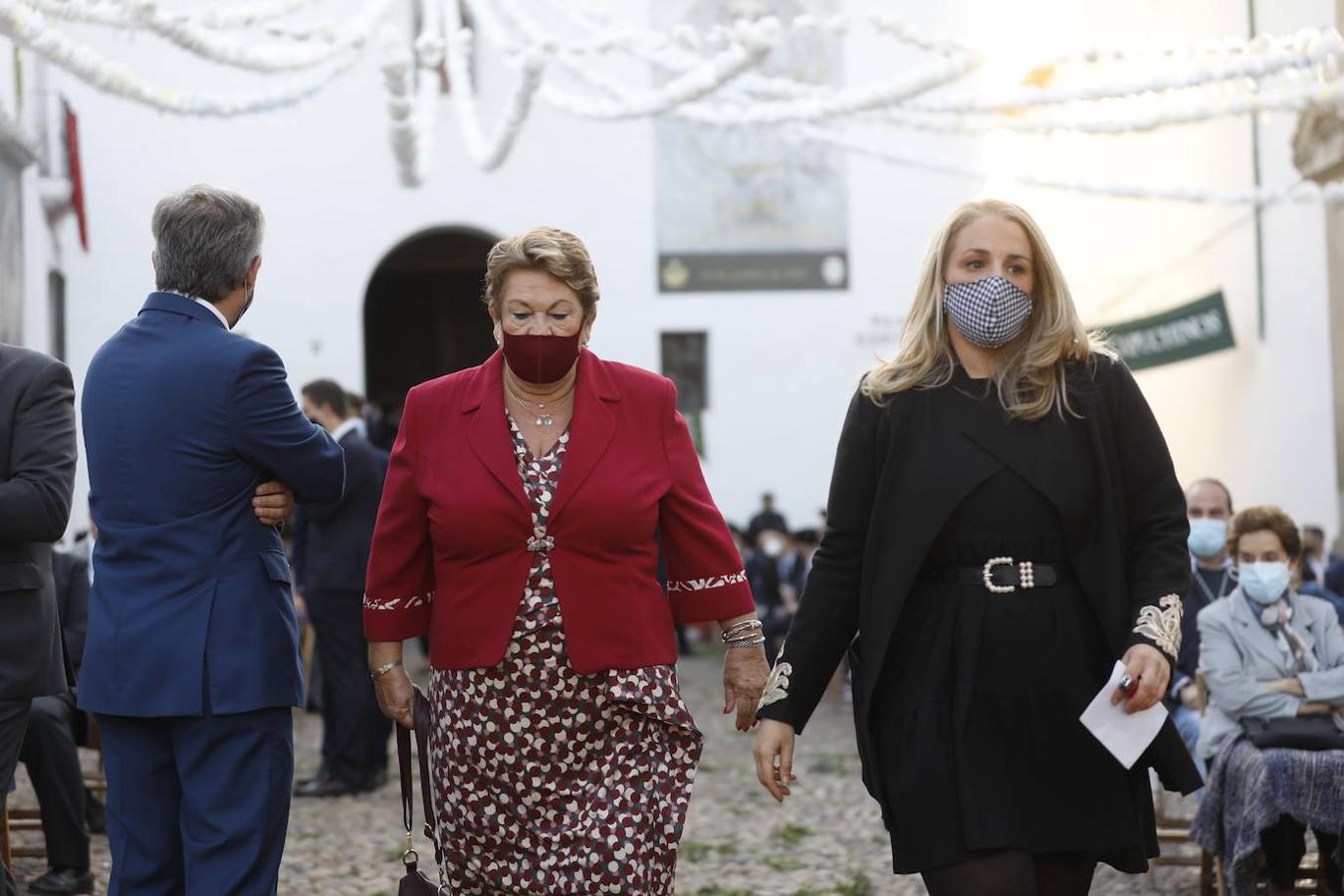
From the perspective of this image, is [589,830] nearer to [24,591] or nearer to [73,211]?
[24,591]

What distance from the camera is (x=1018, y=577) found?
3.89 metres

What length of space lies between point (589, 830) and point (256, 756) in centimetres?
77

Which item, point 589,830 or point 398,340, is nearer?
point 589,830

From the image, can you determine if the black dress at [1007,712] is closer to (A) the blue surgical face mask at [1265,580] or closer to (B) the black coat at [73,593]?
(A) the blue surgical face mask at [1265,580]

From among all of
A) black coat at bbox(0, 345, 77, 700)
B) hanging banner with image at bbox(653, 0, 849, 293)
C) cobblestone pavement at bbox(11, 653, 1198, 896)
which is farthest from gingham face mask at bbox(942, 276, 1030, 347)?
hanging banner with image at bbox(653, 0, 849, 293)

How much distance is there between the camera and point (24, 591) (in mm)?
4668

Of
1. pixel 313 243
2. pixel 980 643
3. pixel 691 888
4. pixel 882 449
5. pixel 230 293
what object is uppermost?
pixel 313 243

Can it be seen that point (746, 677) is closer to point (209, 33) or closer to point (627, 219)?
point (209, 33)

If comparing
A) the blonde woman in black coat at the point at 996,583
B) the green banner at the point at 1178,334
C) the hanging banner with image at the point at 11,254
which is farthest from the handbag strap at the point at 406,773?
the green banner at the point at 1178,334

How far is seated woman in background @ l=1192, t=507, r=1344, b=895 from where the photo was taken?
6133mm

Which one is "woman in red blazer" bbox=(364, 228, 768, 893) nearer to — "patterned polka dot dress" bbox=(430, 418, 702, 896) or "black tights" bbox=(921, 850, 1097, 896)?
"patterned polka dot dress" bbox=(430, 418, 702, 896)

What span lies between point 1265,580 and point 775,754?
10.2 feet

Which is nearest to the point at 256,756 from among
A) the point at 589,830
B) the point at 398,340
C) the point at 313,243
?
the point at 589,830

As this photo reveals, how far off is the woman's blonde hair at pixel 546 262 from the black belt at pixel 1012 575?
1.12 meters
